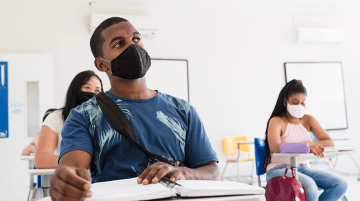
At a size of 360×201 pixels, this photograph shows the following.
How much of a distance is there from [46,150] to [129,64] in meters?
1.39

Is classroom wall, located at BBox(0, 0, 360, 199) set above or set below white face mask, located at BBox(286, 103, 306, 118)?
above

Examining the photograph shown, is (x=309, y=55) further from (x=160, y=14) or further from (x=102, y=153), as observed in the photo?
(x=102, y=153)

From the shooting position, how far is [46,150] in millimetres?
2174

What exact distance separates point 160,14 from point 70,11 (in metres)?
1.41

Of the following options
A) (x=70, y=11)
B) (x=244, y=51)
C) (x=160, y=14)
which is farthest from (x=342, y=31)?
(x=70, y=11)

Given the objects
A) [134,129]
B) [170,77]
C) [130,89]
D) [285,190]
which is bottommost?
[285,190]

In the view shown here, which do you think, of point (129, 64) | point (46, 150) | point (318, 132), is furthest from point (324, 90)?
point (129, 64)

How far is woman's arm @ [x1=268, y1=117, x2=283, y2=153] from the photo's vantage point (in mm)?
2702

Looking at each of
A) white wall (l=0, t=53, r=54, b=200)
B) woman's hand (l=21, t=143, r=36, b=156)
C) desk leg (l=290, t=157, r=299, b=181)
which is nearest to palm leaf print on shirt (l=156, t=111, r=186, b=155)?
desk leg (l=290, t=157, r=299, b=181)

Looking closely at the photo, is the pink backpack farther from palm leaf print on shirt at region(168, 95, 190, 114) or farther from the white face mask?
palm leaf print on shirt at region(168, 95, 190, 114)

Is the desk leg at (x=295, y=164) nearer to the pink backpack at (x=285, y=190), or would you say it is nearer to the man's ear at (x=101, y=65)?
the pink backpack at (x=285, y=190)

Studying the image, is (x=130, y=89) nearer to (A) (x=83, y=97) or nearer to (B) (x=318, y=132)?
(A) (x=83, y=97)

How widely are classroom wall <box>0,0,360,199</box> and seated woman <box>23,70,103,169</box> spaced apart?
8.64 ft

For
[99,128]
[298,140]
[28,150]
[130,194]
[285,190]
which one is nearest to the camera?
[130,194]
